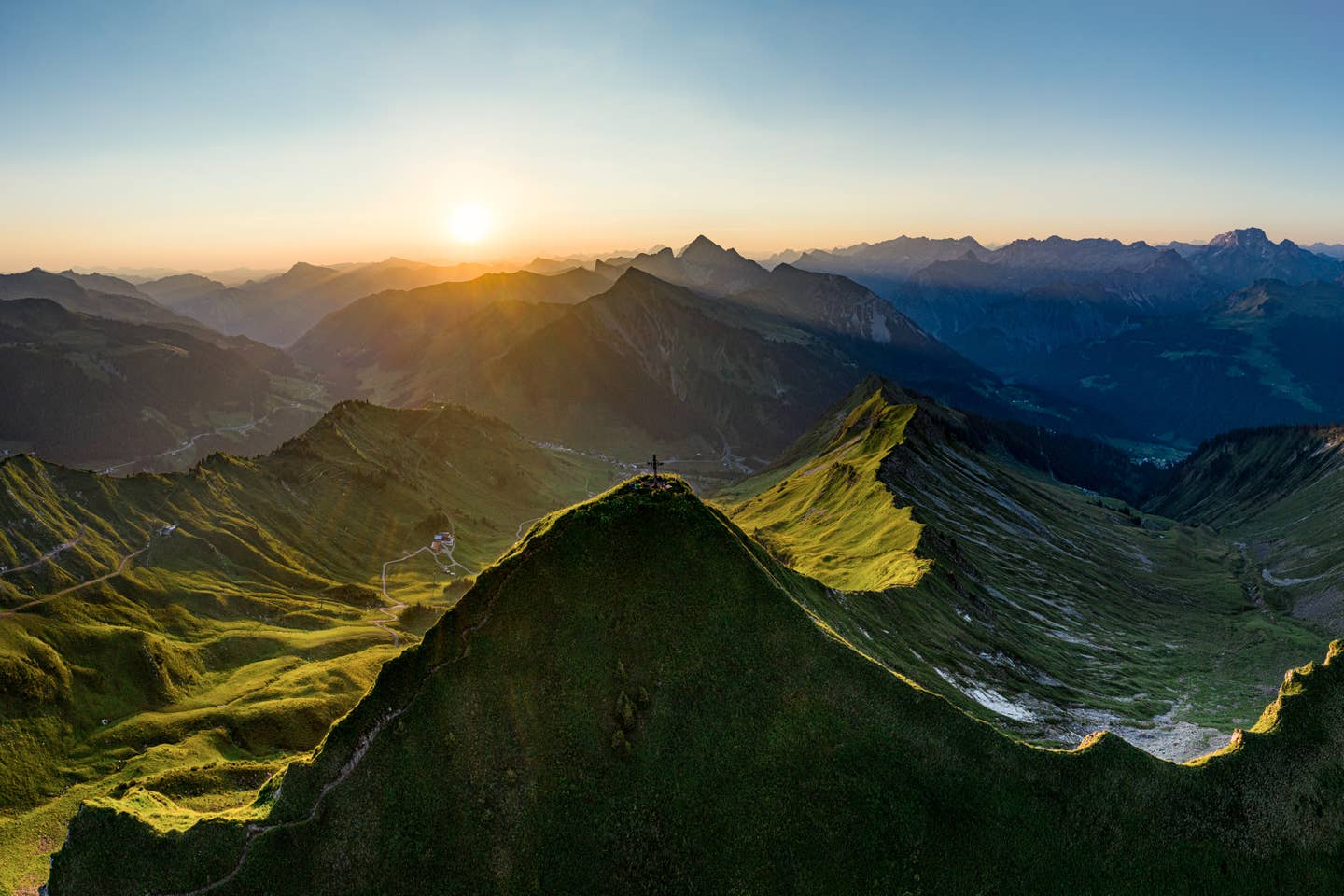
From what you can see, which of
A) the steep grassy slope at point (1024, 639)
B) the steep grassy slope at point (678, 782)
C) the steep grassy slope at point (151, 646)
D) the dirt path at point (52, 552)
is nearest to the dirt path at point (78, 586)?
the steep grassy slope at point (151, 646)

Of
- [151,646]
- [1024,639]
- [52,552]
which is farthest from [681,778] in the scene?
[52,552]

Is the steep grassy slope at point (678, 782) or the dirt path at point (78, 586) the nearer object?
the steep grassy slope at point (678, 782)

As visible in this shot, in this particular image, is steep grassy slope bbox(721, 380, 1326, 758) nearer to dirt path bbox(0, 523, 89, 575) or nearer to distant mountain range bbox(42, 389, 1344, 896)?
distant mountain range bbox(42, 389, 1344, 896)

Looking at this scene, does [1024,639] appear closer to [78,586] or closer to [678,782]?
[678,782]

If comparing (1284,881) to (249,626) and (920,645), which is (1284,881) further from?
(249,626)

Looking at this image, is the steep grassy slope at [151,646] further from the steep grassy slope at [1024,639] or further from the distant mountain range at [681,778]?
the steep grassy slope at [1024,639]

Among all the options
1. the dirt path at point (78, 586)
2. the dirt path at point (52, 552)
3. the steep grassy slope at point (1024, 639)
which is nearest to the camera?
the steep grassy slope at point (1024, 639)
